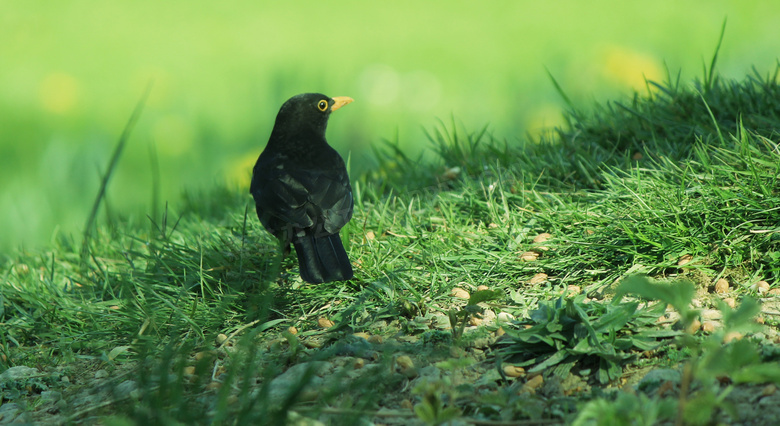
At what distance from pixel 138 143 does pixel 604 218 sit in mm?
4268

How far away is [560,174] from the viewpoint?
11.4 ft

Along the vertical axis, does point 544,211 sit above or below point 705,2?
below

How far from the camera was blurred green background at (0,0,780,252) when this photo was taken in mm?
5188

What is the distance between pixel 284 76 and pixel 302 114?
8.49 ft

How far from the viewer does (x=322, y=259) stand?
8.88 feet

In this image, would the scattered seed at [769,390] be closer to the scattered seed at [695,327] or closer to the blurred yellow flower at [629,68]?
the scattered seed at [695,327]

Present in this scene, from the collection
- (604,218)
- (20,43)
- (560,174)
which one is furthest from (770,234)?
(20,43)

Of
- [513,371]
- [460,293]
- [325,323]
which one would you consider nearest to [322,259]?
[325,323]

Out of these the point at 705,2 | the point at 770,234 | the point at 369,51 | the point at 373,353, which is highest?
the point at 705,2

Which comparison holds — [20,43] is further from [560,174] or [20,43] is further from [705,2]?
[705,2]

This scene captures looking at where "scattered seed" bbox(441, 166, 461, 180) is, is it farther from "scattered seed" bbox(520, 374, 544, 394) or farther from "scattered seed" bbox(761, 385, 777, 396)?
"scattered seed" bbox(761, 385, 777, 396)

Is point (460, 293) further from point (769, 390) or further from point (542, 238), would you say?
point (769, 390)

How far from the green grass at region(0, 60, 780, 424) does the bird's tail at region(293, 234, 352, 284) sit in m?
0.14

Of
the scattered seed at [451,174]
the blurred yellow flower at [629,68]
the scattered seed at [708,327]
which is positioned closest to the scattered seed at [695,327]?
the scattered seed at [708,327]
